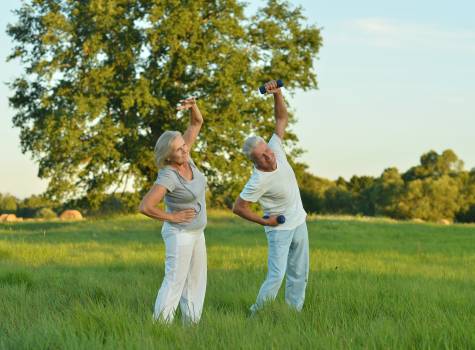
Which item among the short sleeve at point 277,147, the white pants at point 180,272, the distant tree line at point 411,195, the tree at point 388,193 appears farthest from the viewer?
the tree at point 388,193

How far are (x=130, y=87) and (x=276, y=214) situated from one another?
22.2 meters

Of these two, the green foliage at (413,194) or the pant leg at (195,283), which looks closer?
Result: the pant leg at (195,283)

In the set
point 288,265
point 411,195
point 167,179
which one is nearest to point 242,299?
point 288,265

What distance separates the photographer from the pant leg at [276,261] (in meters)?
7.32

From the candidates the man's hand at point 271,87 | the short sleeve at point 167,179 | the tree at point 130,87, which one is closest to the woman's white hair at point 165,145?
the short sleeve at point 167,179

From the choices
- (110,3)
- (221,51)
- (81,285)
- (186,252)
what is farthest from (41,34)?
(186,252)

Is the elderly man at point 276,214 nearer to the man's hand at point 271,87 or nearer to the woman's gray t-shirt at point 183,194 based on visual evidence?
the man's hand at point 271,87

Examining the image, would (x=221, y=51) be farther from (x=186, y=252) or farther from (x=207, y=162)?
(x=186, y=252)

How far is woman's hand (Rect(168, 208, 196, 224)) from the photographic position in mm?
6277

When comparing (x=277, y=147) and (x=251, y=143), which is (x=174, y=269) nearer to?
(x=251, y=143)

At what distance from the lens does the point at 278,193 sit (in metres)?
7.34

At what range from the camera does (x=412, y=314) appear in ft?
22.5

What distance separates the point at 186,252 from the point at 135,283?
133 inches

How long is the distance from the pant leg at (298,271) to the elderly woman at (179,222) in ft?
4.16
